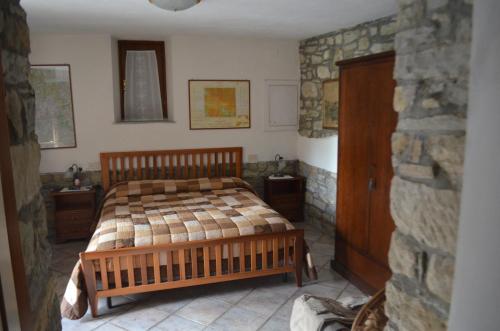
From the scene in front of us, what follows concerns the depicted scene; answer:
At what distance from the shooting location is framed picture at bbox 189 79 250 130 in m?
5.11

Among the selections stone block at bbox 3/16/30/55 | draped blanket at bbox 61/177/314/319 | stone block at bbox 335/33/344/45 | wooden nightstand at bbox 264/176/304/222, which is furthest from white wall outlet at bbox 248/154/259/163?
stone block at bbox 3/16/30/55

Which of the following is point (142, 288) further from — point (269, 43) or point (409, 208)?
point (269, 43)

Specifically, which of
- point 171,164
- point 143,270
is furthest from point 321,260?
point 171,164

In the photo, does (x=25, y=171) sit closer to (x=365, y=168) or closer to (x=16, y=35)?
(x=16, y=35)

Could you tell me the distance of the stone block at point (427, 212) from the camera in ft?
3.37

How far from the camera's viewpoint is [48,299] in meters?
1.33

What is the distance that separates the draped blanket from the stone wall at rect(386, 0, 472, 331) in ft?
7.51

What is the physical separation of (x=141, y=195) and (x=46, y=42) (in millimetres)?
2063

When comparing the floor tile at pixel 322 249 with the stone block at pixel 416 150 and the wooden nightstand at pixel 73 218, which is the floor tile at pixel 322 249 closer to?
the wooden nightstand at pixel 73 218

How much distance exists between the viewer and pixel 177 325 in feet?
9.82

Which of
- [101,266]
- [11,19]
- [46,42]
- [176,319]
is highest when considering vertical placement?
[46,42]

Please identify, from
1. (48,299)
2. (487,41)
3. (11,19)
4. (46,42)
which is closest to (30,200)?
(48,299)

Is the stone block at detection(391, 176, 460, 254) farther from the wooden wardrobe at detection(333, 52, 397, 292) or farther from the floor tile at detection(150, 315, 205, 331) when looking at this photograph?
the floor tile at detection(150, 315, 205, 331)

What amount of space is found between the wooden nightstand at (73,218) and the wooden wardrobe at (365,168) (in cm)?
285
